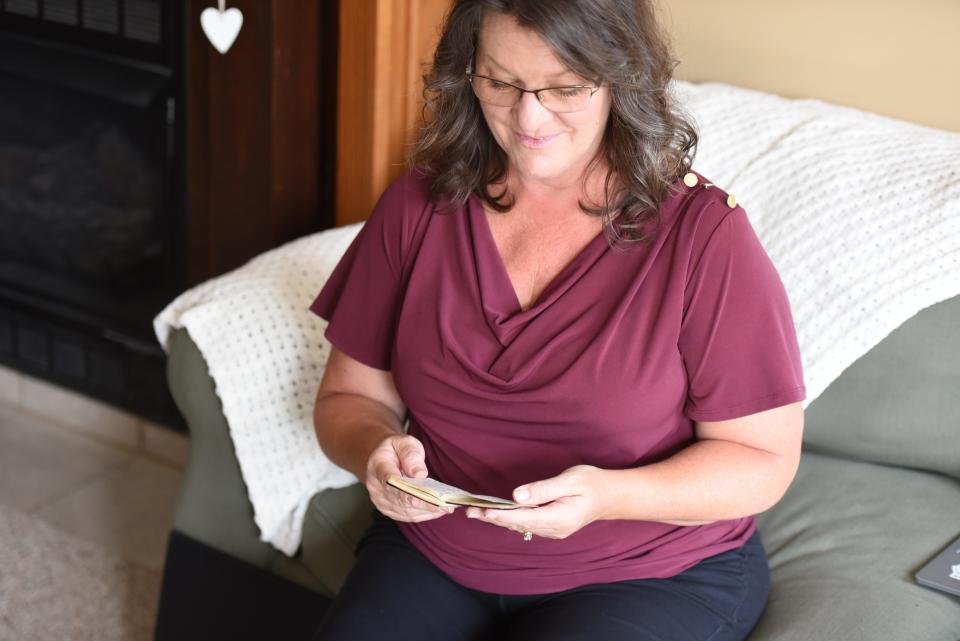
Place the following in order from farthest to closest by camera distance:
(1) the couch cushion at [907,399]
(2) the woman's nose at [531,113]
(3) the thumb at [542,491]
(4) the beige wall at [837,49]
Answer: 1. (4) the beige wall at [837,49]
2. (1) the couch cushion at [907,399]
3. (2) the woman's nose at [531,113]
4. (3) the thumb at [542,491]

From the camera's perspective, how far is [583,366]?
1199 mm

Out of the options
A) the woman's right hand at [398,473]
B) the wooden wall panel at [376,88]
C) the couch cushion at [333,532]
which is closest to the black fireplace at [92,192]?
the wooden wall panel at [376,88]

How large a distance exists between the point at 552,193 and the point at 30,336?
1741mm

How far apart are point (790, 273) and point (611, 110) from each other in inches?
18.3

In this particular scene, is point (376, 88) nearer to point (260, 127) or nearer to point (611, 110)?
point (260, 127)

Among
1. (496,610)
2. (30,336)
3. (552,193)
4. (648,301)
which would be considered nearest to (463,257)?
(552,193)

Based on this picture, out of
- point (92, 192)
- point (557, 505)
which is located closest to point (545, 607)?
point (557, 505)

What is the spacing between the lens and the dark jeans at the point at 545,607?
3.89ft

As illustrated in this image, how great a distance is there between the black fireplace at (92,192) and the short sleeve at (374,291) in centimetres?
91

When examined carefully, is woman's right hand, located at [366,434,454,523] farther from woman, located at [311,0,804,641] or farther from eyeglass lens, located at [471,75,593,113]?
eyeglass lens, located at [471,75,593,113]

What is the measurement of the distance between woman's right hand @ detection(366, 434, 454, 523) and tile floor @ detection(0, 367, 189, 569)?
44.9 inches

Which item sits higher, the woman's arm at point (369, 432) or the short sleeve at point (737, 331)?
the short sleeve at point (737, 331)

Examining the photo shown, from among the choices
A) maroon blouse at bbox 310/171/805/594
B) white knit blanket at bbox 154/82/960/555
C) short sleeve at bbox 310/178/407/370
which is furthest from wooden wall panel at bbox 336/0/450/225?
maroon blouse at bbox 310/171/805/594

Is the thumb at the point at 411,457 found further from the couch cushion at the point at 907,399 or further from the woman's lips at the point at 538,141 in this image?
the couch cushion at the point at 907,399
